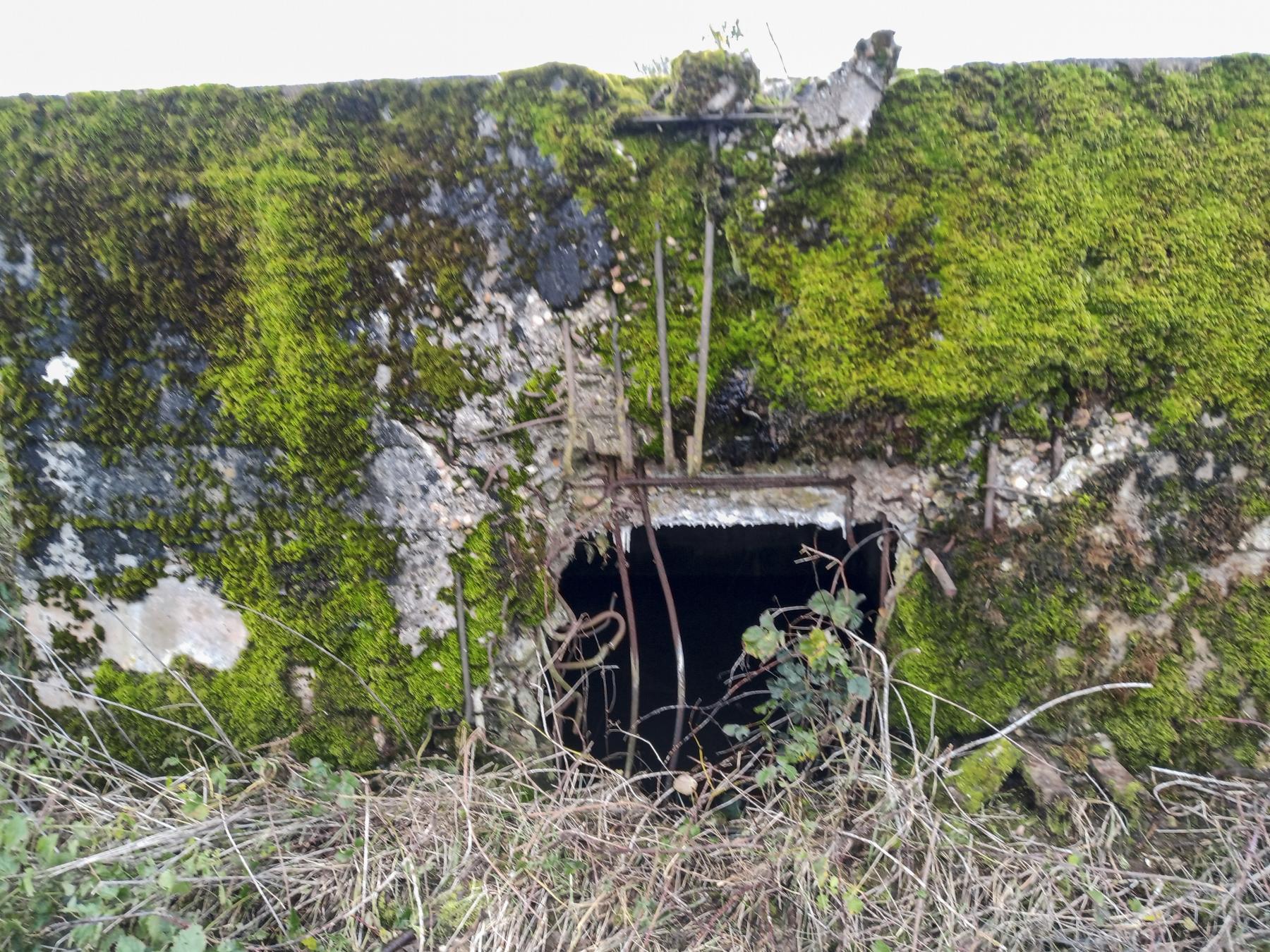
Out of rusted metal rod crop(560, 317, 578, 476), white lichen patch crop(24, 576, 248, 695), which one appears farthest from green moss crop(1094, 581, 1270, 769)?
white lichen patch crop(24, 576, 248, 695)

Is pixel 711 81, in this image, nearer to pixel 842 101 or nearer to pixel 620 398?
pixel 842 101

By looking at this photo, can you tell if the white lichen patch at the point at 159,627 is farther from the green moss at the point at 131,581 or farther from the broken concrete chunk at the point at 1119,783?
the broken concrete chunk at the point at 1119,783

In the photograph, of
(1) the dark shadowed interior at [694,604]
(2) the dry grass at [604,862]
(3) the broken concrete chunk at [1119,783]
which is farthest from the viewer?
(1) the dark shadowed interior at [694,604]

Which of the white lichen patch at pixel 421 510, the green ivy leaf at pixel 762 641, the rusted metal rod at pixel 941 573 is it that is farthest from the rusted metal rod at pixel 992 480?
the white lichen patch at pixel 421 510

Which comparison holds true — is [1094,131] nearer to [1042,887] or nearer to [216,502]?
[1042,887]

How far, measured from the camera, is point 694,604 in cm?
374

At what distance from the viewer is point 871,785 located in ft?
6.96

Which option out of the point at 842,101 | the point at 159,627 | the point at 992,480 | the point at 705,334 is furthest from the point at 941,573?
the point at 159,627

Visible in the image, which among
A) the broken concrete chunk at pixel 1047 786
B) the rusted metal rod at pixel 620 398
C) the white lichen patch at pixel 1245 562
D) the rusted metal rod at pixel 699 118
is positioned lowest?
the broken concrete chunk at pixel 1047 786

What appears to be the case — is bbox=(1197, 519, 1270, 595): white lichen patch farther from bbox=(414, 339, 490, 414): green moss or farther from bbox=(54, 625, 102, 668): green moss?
bbox=(54, 625, 102, 668): green moss

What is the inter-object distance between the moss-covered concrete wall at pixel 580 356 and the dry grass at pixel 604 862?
19 centimetres

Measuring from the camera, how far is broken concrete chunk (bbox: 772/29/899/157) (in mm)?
1907

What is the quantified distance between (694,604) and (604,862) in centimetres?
176

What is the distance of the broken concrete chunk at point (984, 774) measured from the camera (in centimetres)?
208
